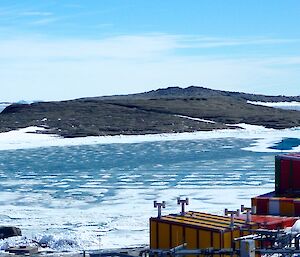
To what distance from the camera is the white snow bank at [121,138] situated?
2098 inches

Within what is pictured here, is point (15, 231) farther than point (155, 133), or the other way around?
point (155, 133)

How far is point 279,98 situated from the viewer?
153 metres

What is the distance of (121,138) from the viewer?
58.5 m

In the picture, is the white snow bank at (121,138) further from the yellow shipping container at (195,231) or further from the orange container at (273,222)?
the yellow shipping container at (195,231)

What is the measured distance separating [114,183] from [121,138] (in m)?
30.3

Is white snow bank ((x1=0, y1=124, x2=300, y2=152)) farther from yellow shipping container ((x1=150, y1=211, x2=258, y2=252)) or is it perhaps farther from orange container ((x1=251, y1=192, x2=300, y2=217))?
yellow shipping container ((x1=150, y1=211, x2=258, y2=252))

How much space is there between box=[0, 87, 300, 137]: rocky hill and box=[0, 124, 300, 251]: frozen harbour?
36.3 ft

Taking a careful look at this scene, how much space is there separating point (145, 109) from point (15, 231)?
6034 cm

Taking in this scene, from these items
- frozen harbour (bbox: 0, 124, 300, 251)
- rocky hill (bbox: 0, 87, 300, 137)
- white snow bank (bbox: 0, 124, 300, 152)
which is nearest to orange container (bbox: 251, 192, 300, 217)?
frozen harbour (bbox: 0, 124, 300, 251)

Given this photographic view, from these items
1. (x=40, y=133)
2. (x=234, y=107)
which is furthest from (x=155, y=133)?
(x=234, y=107)

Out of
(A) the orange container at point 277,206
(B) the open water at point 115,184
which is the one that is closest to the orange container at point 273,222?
(A) the orange container at point 277,206

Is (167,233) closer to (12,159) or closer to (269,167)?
(269,167)

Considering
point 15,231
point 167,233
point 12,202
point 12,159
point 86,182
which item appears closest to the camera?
point 167,233

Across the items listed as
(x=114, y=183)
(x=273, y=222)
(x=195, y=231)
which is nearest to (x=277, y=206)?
(x=273, y=222)
